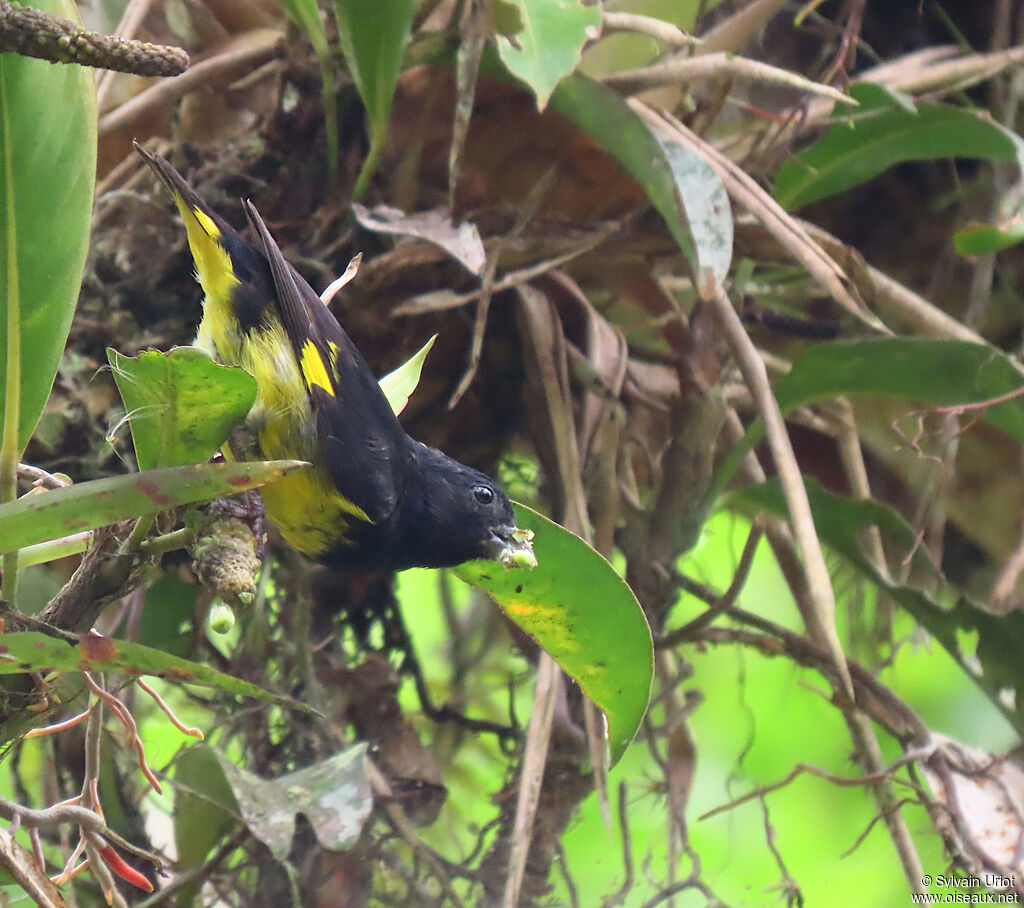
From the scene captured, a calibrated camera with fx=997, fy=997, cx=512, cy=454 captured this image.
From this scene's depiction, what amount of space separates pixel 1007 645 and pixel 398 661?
895 millimetres

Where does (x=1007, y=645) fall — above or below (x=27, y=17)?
below

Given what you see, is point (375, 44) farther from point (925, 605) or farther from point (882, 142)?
point (925, 605)

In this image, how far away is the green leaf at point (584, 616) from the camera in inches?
39.8

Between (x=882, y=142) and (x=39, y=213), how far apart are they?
1.22m

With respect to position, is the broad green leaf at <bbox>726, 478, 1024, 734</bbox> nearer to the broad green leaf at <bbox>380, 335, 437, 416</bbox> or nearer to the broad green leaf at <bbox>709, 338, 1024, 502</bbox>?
the broad green leaf at <bbox>709, 338, 1024, 502</bbox>

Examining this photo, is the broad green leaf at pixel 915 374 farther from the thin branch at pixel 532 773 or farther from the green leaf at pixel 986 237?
the thin branch at pixel 532 773

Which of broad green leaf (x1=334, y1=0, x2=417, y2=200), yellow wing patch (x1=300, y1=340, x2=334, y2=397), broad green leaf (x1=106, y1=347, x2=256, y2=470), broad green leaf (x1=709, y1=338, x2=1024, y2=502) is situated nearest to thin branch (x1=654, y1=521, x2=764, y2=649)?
broad green leaf (x1=709, y1=338, x2=1024, y2=502)

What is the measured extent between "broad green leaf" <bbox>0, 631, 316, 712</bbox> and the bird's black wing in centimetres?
59

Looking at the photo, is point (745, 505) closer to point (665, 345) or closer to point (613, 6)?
point (665, 345)

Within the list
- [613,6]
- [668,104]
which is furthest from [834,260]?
[613,6]

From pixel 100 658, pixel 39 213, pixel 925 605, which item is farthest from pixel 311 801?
pixel 925 605

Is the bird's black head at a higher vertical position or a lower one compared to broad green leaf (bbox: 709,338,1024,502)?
lower

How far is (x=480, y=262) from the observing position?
48.9 inches

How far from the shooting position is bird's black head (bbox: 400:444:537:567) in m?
1.20
